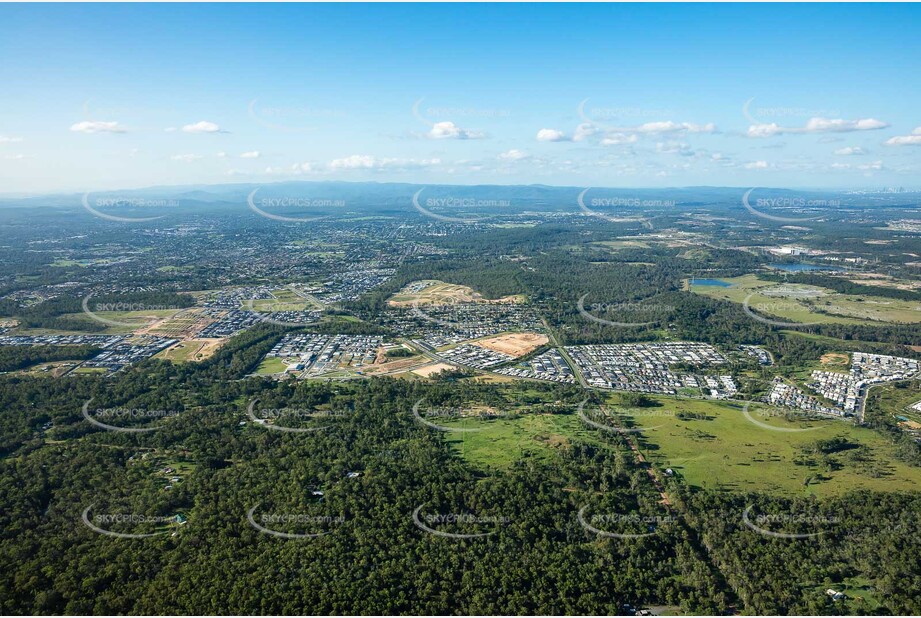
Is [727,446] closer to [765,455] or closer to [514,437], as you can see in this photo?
[765,455]

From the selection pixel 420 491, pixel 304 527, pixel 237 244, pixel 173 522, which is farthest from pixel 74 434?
pixel 237 244

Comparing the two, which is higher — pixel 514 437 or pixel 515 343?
pixel 515 343

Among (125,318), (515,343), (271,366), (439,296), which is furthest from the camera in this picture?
(439,296)

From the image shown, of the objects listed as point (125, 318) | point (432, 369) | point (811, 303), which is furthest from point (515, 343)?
point (125, 318)

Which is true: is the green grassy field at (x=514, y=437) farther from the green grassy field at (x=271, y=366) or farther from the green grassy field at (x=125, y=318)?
the green grassy field at (x=125, y=318)

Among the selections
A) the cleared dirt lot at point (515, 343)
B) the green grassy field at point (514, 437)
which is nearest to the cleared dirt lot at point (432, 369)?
the cleared dirt lot at point (515, 343)
